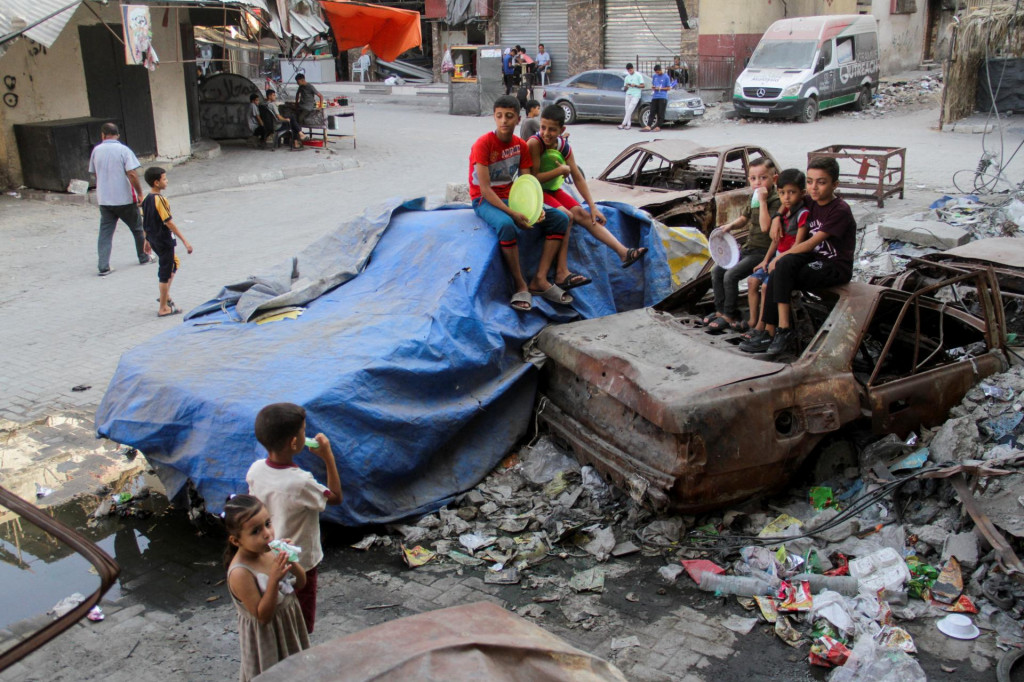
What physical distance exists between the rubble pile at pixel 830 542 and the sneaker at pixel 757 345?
2.86ft

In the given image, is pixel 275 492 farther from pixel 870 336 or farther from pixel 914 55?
pixel 914 55

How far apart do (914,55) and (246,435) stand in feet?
114

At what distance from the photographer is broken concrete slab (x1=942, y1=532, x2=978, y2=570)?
445cm

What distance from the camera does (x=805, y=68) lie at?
23.2 m

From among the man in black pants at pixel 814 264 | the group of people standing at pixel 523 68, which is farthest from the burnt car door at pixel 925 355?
the group of people standing at pixel 523 68

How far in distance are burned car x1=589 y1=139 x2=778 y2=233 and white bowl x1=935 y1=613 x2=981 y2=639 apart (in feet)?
14.2

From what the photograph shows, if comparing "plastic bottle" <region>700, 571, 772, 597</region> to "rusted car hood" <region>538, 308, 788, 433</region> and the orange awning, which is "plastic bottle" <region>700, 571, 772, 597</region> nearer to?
"rusted car hood" <region>538, 308, 788, 433</region>

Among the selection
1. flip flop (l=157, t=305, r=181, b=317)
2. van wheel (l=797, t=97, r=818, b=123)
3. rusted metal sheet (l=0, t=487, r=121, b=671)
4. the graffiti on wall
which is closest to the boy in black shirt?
flip flop (l=157, t=305, r=181, b=317)

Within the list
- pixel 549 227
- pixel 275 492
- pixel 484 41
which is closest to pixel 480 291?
pixel 549 227

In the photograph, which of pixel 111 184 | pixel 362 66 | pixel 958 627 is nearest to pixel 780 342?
pixel 958 627

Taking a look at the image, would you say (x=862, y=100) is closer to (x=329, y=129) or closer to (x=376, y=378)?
(x=329, y=129)

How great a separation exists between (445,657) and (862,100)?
2635 cm

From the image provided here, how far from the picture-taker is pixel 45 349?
8.27 metres

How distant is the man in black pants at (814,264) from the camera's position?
18.5ft
